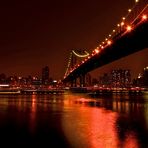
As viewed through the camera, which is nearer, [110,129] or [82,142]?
[82,142]

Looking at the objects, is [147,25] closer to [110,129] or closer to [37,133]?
[110,129]

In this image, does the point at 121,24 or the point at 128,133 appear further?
the point at 121,24

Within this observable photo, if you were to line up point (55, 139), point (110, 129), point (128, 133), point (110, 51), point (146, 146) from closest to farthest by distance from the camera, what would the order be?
point (146, 146), point (55, 139), point (128, 133), point (110, 129), point (110, 51)

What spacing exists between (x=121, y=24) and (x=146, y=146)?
3183cm

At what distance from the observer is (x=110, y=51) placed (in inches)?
1916

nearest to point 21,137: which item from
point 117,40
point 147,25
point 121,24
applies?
point 147,25

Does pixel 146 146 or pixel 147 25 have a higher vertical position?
pixel 147 25

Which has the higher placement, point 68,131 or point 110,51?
point 110,51

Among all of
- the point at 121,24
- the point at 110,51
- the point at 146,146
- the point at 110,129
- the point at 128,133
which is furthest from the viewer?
the point at 110,51

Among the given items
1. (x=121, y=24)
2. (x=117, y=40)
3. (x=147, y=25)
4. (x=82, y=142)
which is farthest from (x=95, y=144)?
(x=121, y=24)

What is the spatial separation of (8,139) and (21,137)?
845 millimetres

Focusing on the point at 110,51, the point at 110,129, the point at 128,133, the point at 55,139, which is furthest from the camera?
the point at 110,51

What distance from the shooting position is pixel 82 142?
1498 centimetres

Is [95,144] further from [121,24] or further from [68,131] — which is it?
[121,24]
